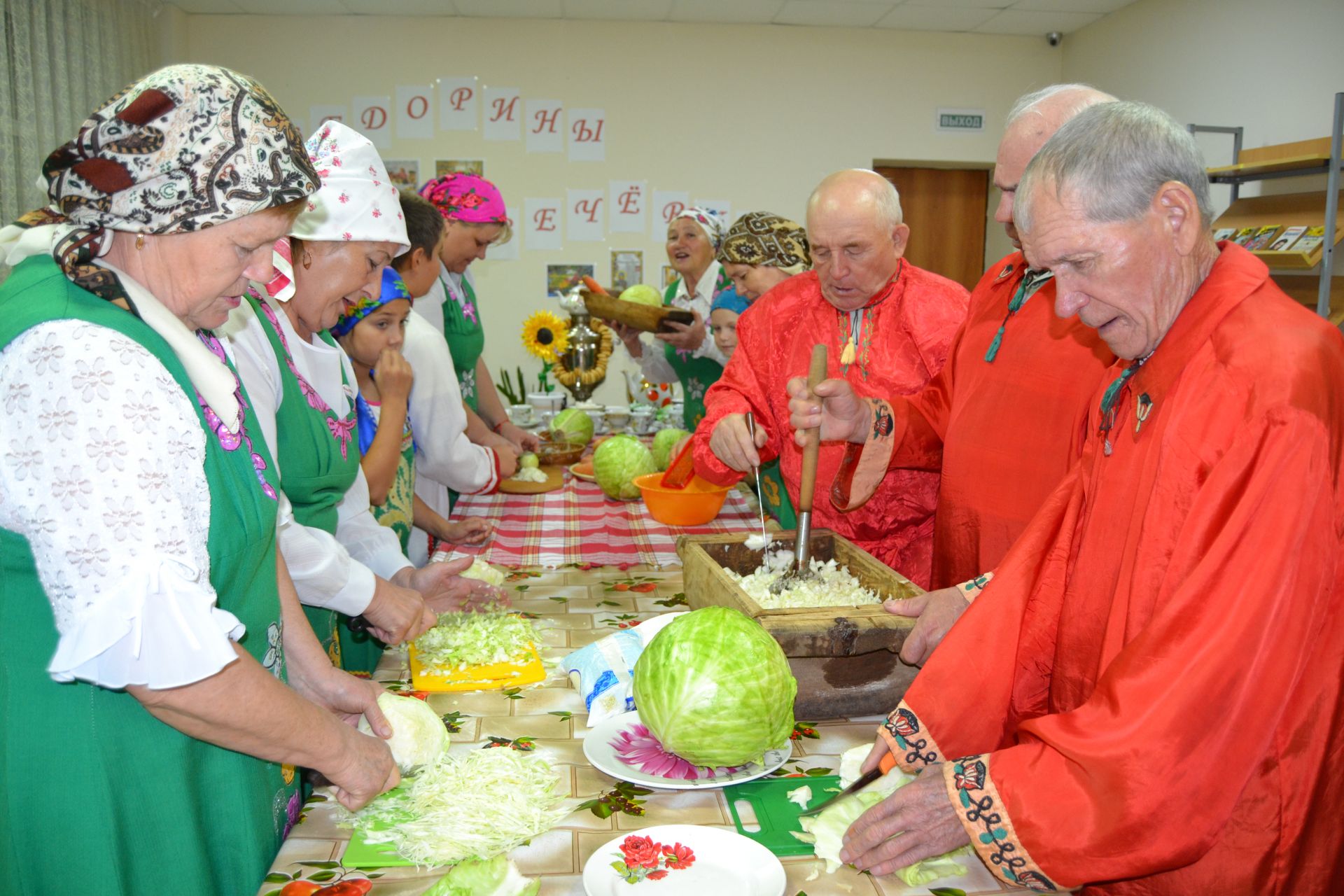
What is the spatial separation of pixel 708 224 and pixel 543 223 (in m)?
3.65

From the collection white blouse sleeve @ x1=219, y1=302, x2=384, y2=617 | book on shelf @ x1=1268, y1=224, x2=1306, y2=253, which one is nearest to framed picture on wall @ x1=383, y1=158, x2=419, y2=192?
book on shelf @ x1=1268, y1=224, x2=1306, y2=253

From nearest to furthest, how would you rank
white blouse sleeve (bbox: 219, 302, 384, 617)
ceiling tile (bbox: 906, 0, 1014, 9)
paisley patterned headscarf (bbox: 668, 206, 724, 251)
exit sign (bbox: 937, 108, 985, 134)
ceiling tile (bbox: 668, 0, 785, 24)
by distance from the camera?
white blouse sleeve (bbox: 219, 302, 384, 617) → paisley patterned headscarf (bbox: 668, 206, 724, 251) → ceiling tile (bbox: 906, 0, 1014, 9) → ceiling tile (bbox: 668, 0, 785, 24) → exit sign (bbox: 937, 108, 985, 134)

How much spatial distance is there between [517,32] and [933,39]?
148 inches

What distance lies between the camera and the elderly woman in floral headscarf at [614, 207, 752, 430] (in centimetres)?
507

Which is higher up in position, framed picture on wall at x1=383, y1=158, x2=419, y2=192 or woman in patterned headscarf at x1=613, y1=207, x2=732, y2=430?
framed picture on wall at x1=383, y1=158, x2=419, y2=192

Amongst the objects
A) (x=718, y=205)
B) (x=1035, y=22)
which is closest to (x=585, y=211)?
(x=718, y=205)

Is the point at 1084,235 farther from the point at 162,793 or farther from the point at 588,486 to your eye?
the point at 588,486

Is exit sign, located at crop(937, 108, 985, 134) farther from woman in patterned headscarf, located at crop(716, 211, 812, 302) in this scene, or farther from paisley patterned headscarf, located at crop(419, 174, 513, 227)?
paisley patterned headscarf, located at crop(419, 174, 513, 227)

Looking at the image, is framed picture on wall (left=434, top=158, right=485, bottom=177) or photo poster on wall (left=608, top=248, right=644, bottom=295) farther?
photo poster on wall (left=608, top=248, right=644, bottom=295)

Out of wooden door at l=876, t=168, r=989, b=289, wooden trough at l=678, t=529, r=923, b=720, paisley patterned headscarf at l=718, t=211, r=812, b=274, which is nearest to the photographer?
wooden trough at l=678, t=529, r=923, b=720

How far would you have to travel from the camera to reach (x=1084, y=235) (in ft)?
4.56

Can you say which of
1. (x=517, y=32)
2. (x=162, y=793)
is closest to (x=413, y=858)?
(x=162, y=793)

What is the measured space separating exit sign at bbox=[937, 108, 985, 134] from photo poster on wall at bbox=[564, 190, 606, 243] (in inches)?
127

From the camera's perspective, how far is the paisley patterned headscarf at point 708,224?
529 cm
